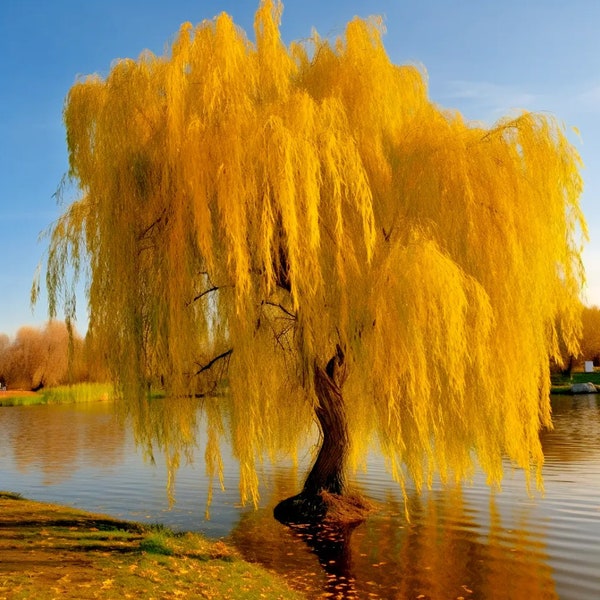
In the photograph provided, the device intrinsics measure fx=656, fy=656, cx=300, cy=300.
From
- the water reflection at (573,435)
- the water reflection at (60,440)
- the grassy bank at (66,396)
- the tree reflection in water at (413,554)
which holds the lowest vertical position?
the water reflection at (573,435)

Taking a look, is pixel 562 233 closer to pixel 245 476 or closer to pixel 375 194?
pixel 375 194

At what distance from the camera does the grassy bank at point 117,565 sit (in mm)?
5438

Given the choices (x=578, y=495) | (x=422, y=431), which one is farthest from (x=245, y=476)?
(x=578, y=495)

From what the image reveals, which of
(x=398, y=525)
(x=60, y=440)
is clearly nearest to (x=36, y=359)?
(x=60, y=440)

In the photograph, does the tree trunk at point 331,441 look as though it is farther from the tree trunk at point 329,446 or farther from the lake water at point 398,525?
the lake water at point 398,525

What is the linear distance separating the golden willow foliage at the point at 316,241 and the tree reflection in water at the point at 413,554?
82cm

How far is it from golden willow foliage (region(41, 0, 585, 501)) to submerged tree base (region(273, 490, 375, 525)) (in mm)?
1424

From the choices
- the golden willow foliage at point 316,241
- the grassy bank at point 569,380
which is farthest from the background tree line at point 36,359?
the golden willow foliage at point 316,241

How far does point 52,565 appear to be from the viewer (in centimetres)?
615

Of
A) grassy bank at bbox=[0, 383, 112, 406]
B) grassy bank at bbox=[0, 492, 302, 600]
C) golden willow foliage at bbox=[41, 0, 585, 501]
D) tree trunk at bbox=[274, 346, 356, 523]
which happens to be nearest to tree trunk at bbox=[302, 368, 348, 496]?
tree trunk at bbox=[274, 346, 356, 523]

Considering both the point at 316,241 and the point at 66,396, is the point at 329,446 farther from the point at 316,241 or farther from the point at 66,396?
the point at 66,396

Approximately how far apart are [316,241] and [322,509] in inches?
151

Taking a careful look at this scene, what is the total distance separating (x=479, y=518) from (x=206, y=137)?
6.28 metres

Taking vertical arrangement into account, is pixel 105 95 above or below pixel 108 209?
above
